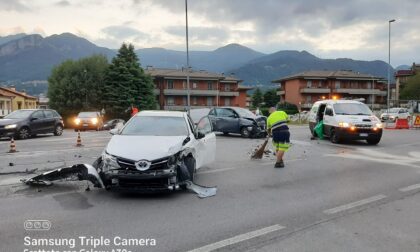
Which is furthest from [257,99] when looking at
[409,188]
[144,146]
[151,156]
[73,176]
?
[151,156]

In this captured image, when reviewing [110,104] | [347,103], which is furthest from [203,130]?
[110,104]

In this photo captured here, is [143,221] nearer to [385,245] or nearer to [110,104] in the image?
[385,245]

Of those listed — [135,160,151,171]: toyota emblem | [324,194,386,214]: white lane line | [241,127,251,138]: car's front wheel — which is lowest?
[324,194,386,214]: white lane line

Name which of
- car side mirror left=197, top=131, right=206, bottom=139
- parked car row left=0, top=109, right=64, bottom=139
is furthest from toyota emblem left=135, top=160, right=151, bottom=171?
parked car row left=0, top=109, right=64, bottom=139

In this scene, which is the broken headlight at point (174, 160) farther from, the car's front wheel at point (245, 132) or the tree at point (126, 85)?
the tree at point (126, 85)

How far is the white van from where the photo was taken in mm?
16562

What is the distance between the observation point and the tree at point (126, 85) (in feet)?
167

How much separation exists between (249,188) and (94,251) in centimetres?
408

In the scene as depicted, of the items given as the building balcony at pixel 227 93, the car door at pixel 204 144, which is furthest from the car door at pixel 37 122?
the building balcony at pixel 227 93

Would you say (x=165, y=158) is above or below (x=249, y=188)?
above

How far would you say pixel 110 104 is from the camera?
51750 millimetres

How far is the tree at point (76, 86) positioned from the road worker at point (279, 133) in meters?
45.3

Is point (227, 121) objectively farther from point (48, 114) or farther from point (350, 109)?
point (48, 114)

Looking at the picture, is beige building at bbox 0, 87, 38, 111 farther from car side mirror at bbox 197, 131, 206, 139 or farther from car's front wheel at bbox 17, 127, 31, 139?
car side mirror at bbox 197, 131, 206, 139
